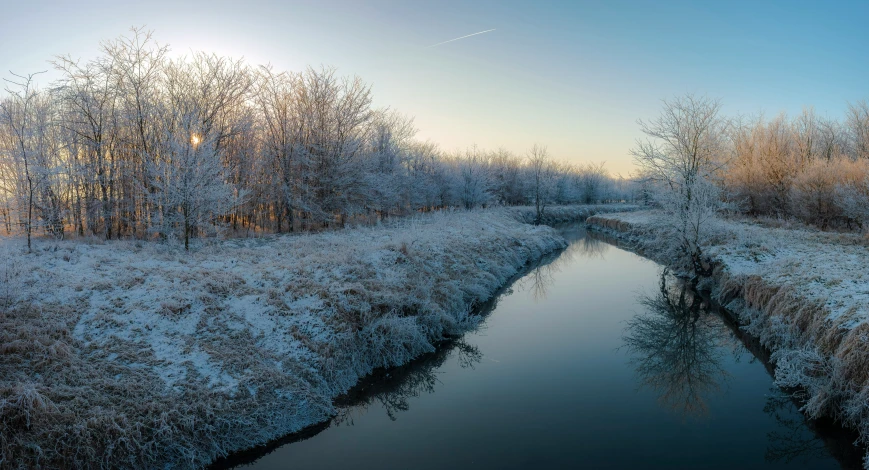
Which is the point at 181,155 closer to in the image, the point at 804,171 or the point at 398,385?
the point at 398,385

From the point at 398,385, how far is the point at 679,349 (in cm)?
798

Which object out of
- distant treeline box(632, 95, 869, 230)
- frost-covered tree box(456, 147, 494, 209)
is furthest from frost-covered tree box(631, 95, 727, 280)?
frost-covered tree box(456, 147, 494, 209)

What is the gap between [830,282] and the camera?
34.3 feet

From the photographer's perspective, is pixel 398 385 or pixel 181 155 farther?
pixel 181 155

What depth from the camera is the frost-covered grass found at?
5957 millimetres

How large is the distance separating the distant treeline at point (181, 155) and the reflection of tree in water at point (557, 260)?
416 inches

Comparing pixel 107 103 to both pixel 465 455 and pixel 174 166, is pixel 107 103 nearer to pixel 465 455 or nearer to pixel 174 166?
pixel 174 166

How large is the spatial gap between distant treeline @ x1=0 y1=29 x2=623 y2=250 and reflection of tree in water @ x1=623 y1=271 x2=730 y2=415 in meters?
14.6

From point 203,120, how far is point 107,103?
11.8 feet

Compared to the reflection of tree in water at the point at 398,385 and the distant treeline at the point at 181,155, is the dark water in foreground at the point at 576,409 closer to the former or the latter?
the reflection of tree in water at the point at 398,385

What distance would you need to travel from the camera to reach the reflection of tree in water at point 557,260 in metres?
19.5

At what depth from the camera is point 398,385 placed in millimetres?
9664

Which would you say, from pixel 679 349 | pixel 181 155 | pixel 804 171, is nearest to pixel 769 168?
pixel 804 171

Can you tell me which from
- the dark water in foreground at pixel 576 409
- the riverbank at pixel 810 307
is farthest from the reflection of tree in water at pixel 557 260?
the riverbank at pixel 810 307
